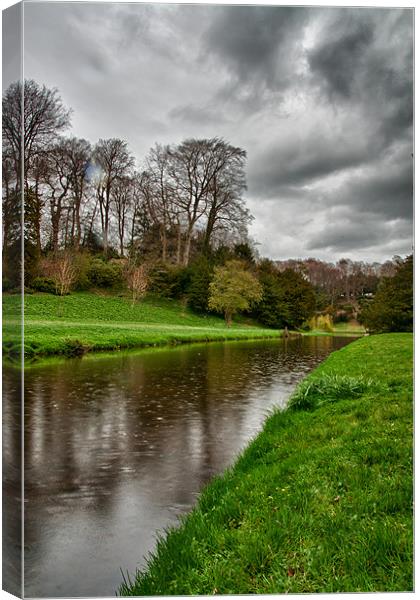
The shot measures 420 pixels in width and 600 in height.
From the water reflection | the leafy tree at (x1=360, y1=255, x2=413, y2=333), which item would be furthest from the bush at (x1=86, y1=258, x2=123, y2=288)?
the leafy tree at (x1=360, y1=255, x2=413, y2=333)

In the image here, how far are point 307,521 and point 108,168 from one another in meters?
2.92

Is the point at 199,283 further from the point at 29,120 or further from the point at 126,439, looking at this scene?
the point at 29,120

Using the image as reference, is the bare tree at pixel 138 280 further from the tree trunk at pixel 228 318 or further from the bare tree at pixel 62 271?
the tree trunk at pixel 228 318

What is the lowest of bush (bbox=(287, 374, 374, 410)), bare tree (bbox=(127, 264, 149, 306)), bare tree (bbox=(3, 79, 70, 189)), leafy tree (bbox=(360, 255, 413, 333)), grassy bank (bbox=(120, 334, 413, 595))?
grassy bank (bbox=(120, 334, 413, 595))

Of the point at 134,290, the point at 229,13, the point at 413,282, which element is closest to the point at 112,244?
the point at 134,290

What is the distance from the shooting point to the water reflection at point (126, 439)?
2.89 metres

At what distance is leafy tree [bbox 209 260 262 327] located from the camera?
4340 mm

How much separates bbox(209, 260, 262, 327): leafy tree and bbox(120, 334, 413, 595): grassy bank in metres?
1.17

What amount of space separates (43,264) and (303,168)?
2.29 m

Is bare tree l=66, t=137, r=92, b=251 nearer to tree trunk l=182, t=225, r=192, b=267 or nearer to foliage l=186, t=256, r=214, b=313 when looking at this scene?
tree trunk l=182, t=225, r=192, b=267

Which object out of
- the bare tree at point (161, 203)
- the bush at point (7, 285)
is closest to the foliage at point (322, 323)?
the bare tree at point (161, 203)

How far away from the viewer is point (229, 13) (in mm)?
3473

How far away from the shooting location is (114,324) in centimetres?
450

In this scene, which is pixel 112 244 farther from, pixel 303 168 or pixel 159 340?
pixel 303 168
